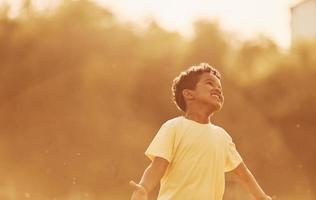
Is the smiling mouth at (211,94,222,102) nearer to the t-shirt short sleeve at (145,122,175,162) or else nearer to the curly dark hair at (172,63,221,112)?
the curly dark hair at (172,63,221,112)

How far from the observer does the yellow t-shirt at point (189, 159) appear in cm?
268

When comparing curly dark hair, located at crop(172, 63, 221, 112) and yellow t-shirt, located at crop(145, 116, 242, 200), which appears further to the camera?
curly dark hair, located at crop(172, 63, 221, 112)

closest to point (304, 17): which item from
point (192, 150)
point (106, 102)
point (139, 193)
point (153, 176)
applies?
point (106, 102)

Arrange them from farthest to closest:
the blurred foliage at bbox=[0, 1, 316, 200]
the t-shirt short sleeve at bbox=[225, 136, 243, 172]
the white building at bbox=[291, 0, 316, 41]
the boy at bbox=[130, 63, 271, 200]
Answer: the white building at bbox=[291, 0, 316, 41] → the blurred foliage at bbox=[0, 1, 316, 200] → the t-shirt short sleeve at bbox=[225, 136, 243, 172] → the boy at bbox=[130, 63, 271, 200]

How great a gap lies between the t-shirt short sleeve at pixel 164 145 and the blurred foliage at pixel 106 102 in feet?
26.4

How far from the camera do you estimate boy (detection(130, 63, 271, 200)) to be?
267 centimetres

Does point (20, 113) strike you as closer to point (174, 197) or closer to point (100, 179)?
point (100, 179)

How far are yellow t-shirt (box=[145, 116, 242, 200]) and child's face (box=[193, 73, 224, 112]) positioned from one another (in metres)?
0.10

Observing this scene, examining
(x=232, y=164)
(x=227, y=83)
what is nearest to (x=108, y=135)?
(x=227, y=83)

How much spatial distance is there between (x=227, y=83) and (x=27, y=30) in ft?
12.0

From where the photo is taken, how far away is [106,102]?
11.1 meters

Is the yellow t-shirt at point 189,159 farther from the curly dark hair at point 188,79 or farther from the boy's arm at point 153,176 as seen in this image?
the curly dark hair at point 188,79

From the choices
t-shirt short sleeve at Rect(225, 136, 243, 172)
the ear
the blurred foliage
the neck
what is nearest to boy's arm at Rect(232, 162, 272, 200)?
t-shirt short sleeve at Rect(225, 136, 243, 172)

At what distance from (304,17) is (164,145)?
17.6 metres
